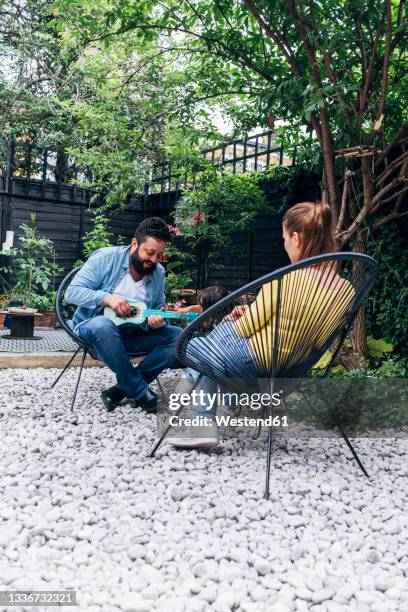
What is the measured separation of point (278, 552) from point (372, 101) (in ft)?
Result: 10.3

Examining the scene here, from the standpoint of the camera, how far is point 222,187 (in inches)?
233

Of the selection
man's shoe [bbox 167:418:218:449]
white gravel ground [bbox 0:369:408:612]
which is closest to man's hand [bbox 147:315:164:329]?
white gravel ground [bbox 0:369:408:612]

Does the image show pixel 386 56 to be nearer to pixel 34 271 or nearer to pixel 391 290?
pixel 391 290

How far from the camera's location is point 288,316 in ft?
6.56

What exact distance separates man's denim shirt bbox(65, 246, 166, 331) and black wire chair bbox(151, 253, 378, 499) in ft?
3.32

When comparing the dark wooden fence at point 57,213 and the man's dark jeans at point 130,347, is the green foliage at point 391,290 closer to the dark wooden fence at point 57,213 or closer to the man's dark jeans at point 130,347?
the man's dark jeans at point 130,347

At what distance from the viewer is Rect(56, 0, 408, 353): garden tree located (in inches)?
132

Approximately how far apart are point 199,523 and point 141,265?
1.69m

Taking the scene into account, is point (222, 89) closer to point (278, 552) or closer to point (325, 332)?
point (325, 332)

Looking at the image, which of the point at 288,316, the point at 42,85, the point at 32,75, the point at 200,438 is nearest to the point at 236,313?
the point at 288,316

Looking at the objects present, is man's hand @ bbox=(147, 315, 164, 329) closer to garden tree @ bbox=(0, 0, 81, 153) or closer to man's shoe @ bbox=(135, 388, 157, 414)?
man's shoe @ bbox=(135, 388, 157, 414)

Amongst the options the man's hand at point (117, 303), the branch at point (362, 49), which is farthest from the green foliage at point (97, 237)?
the man's hand at point (117, 303)

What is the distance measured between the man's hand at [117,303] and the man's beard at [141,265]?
25cm

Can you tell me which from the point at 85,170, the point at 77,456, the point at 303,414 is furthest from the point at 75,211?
the point at 77,456
